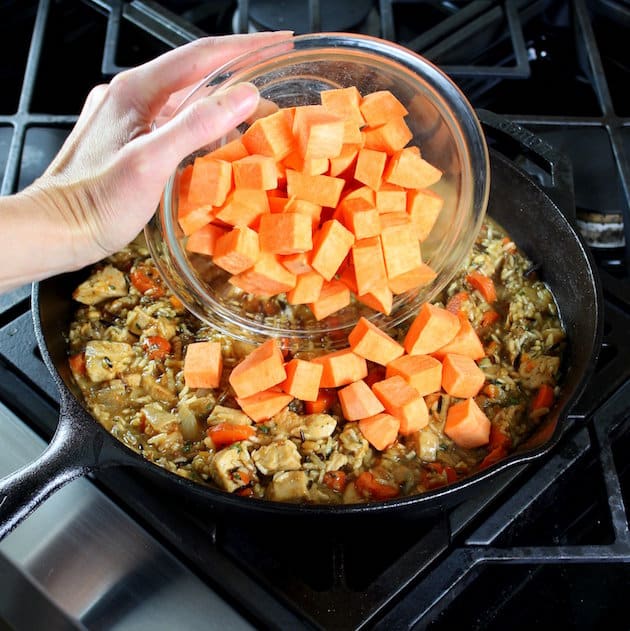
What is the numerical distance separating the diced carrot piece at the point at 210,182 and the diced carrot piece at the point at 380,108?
1.16ft

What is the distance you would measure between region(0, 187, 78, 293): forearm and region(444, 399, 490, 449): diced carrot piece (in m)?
0.92

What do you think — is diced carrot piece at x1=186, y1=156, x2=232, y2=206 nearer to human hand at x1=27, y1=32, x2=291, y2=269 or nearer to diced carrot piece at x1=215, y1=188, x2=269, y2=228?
diced carrot piece at x1=215, y1=188, x2=269, y2=228

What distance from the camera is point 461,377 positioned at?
1.78 metres

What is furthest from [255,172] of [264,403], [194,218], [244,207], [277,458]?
[277,458]

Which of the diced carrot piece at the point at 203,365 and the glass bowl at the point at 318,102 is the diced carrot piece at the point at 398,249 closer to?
the glass bowl at the point at 318,102

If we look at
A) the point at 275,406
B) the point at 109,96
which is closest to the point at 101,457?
the point at 275,406

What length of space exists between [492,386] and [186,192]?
2.86 ft

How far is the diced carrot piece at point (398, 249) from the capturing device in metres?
1.77

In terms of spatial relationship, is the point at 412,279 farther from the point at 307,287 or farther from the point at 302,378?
the point at 302,378

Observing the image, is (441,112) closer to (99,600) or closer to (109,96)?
(109,96)

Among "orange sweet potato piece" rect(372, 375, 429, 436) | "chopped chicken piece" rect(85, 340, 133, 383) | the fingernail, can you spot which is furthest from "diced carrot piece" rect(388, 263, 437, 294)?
"chopped chicken piece" rect(85, 340, 133, 383)

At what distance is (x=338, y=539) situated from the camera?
5.53 ft

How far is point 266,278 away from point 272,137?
323mm

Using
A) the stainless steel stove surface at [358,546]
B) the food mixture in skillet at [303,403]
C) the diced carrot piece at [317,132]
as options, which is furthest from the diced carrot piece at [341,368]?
the diced carrot piece at [317,132]
